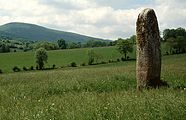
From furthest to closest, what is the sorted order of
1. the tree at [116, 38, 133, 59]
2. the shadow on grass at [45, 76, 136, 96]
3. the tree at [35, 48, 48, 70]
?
1. the tree at [116, 38, 133, 59]
2. the tree at [35, 48, 48, 70]
3. the shadow on grass at [45, 76, 136, 96]

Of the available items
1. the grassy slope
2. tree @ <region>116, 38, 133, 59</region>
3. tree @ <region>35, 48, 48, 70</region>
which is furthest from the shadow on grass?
tree @ <region>116, 38, 133, 59</region>

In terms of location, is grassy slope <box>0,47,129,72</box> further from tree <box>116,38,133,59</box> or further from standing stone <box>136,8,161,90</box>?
standing stone <box>136,8,161,90</box>

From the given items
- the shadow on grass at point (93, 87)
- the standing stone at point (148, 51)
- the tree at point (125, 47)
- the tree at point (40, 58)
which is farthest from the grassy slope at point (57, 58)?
the standing stone at point (148, 51)

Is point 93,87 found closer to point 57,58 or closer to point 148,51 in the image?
point 148,51

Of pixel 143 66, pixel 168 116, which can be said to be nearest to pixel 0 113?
pixel 168 116

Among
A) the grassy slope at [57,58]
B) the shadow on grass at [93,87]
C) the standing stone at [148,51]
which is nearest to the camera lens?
the standing stone at [148,51]

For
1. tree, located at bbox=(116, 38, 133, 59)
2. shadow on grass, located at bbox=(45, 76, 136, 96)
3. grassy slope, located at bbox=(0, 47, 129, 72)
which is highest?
tree, located at bbox=(116, 38, 133, 59)

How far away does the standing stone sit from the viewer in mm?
15125

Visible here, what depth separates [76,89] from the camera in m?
16.9

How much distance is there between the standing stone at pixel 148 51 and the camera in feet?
49.6

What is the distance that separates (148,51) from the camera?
1525cm

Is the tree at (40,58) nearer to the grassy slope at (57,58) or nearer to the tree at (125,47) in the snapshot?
the grassy slope at (57,58)

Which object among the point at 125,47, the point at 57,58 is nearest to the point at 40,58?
the point at 57,58

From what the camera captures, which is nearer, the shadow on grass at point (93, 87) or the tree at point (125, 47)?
the shadow on grass at point (93, 87)
